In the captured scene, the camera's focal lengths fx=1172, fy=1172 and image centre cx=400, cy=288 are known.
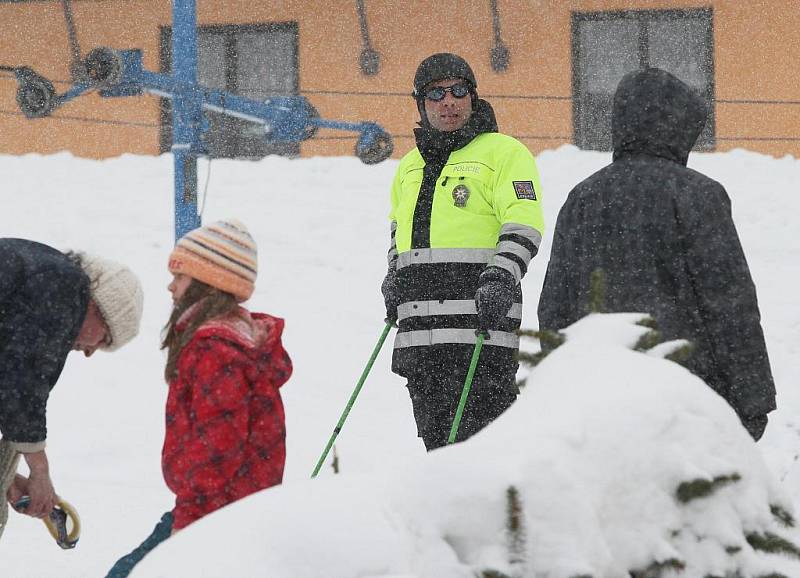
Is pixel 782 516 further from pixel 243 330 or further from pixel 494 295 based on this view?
pixel 494 295

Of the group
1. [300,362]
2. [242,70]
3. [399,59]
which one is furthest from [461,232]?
[242,70]

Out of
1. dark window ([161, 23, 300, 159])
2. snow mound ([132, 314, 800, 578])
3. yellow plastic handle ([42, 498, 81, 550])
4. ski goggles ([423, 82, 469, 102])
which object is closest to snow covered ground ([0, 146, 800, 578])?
snow mound ([132, 314, 800, 578])

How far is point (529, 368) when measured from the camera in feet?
6.82

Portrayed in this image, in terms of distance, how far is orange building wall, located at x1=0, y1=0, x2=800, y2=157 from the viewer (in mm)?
15180

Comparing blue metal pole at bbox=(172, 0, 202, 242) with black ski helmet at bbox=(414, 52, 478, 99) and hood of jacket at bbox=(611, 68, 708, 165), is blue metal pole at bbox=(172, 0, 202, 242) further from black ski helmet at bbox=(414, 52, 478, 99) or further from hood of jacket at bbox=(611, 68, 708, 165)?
hood of jacket at bbox=(611, 68, 708, 165)

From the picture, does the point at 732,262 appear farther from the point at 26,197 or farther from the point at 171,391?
the point at 26,197

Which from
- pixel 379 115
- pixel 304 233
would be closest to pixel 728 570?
pixel 304 233

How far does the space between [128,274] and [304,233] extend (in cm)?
850

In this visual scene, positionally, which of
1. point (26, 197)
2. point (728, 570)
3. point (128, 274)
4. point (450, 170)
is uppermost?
point (26, 197)

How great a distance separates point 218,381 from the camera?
9.75ft

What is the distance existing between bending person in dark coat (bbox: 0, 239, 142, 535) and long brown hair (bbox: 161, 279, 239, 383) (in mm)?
260

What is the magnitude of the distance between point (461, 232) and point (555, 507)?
2.95 m

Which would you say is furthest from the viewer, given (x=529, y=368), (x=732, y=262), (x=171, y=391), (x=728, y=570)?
(x=732, y=262)

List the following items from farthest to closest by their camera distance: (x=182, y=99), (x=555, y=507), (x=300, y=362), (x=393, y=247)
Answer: (x=182, y=99), (x=300, y=362), (x=393, y=247), (x=555, y=507)
